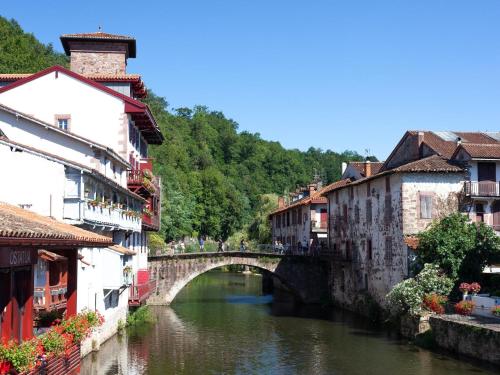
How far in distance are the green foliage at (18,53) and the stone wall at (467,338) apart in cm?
5668

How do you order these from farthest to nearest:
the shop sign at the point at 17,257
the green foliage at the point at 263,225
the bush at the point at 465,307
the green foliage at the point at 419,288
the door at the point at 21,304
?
the green foliage at the point at 263,225, the green foliage at the point at 419,288, the bush at the point at 465,307, the door at the point at 21,304, the shop sign at the point at 17,257

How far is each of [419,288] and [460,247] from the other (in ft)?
12.0

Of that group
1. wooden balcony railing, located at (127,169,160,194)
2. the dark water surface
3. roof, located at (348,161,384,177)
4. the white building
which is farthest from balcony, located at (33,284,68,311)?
roof, located at (348,161,384,177)

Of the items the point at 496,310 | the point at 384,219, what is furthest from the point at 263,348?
the point at 384,219

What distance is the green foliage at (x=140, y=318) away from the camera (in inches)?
1575

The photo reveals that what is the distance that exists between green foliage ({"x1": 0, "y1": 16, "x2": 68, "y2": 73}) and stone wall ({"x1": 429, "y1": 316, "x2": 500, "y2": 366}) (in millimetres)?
56679

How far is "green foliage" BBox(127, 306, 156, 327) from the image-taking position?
40.0 meters

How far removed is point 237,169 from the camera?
151375mm

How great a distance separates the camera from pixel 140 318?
41625 millimetres

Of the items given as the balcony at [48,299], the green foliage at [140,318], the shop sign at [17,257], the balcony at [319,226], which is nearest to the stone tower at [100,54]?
the green foliage at [140,318]

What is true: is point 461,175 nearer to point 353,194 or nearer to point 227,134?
point 353,194

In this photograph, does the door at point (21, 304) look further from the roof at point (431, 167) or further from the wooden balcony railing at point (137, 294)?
the roof at point (431, 167)

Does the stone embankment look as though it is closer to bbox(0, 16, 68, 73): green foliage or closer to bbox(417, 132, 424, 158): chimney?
bbox(417, 132, 424, 158): chimney

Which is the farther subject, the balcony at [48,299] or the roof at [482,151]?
the roof at [482,151]
